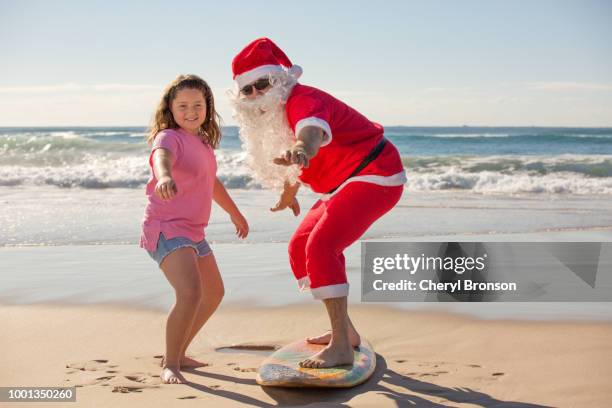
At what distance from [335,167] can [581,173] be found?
13.6m

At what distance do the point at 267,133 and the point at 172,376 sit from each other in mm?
1211

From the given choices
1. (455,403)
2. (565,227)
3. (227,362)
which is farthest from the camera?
(565,227)

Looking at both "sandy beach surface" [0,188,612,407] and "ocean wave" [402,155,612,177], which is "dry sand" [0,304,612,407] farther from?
"ocean wave" [402,155,612,177]

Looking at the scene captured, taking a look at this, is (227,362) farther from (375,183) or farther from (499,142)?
(499,142)

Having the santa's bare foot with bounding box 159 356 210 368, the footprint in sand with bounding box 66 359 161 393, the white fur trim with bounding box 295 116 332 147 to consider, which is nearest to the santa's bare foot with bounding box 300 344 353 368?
the santa's bare foot with bounding box 159 356 210 368

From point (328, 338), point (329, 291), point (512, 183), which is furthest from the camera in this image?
point (512, 183)

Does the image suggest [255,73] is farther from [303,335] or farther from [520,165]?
[520,165]

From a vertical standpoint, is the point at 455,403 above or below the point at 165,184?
below

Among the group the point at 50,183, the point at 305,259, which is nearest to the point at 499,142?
the point at 50,183

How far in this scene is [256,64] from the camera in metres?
3.49

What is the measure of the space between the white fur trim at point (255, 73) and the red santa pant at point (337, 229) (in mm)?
661

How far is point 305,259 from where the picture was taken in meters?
3.56

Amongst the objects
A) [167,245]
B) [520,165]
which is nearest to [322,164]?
[167,245]

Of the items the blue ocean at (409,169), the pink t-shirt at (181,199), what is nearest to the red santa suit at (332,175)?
the pink t-shirt at (181,199)
